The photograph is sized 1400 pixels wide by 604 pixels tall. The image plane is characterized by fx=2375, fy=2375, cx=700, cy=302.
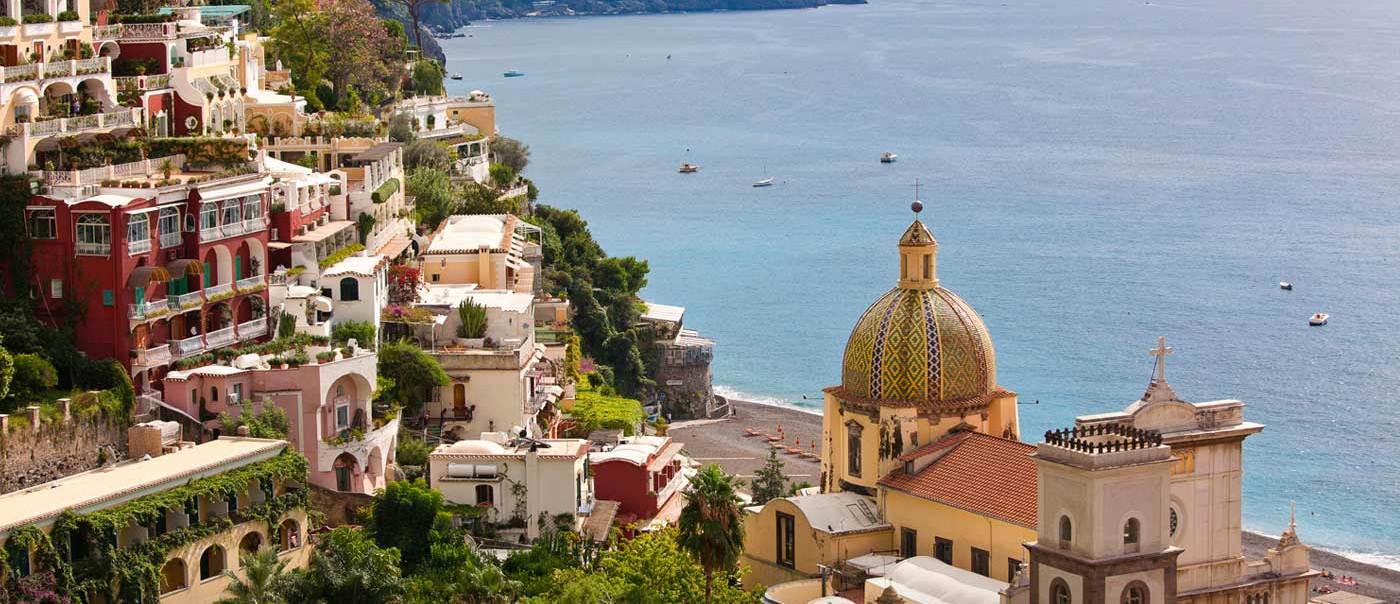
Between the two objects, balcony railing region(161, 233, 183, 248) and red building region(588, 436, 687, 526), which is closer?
balcony railing region(161, 233, 183, 248)

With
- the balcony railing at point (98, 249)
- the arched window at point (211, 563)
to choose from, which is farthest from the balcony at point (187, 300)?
the arched window at point (211, 563)

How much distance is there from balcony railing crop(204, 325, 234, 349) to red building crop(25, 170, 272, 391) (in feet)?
0.08

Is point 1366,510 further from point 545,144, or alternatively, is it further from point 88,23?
point 545,144

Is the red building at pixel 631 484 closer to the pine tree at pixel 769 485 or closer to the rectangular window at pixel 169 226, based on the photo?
the pine tree at pixel 769 485

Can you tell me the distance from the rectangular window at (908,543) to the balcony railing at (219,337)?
1687 cm

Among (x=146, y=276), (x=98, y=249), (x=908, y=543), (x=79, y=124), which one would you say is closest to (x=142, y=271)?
(x=146, y=276)

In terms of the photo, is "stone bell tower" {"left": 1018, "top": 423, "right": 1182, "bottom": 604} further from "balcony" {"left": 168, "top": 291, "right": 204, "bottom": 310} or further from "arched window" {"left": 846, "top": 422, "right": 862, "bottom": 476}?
"balcony" {"left": 168, "top": 291, "right": 204, "bottom": 310}

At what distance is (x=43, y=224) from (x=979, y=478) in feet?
70.7

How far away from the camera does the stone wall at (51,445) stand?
4828 cm

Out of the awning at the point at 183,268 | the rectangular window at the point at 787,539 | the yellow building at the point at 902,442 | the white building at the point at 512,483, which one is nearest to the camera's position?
the yellow building at the point at 902,442

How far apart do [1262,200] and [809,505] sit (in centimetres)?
11117

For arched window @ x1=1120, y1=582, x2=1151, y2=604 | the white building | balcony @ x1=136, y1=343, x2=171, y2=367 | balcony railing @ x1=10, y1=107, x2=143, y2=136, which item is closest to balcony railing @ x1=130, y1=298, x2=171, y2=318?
balcony @ x1=136, y1=343, x2=171, y2=367

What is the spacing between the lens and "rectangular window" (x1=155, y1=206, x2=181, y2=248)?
54375mm

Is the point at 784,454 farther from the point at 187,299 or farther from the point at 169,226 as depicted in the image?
the point at 169,226
